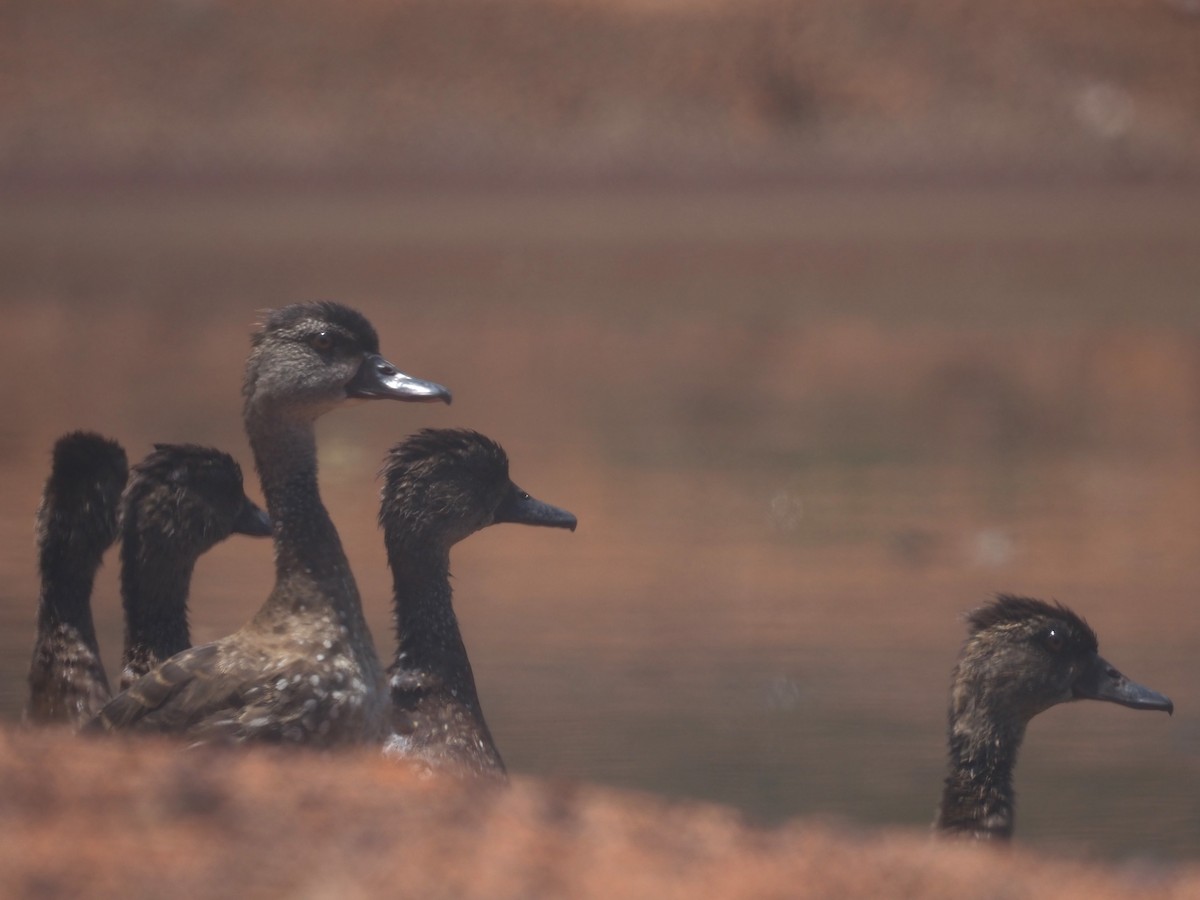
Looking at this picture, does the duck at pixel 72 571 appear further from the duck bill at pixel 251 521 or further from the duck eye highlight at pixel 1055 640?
the duck eye highlight at pixel 1055 640

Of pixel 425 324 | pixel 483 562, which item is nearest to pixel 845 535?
pixel 483 562

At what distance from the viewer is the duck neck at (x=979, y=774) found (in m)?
7.84

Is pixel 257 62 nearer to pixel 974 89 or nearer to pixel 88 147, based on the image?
pixel 88 147

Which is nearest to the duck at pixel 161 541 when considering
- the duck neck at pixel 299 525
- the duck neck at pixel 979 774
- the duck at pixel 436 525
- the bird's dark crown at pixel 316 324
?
the duck neck at pixel 299 525

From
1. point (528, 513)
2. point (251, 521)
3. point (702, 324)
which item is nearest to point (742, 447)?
point (702, 324)

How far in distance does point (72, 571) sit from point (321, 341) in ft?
4.27

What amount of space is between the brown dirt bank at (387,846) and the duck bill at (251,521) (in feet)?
7.51

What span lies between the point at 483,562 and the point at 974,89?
133 feet

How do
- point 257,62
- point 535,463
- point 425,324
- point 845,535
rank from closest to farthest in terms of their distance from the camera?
1. point 845,535
2. point 535,463
3. point 425,324
4. point 257,62

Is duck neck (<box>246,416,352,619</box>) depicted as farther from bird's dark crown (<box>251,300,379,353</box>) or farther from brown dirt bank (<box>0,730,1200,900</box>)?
brown dirt bank (<box>0,730,1200,900</box>)

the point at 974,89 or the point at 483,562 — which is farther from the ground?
the point at 974,89

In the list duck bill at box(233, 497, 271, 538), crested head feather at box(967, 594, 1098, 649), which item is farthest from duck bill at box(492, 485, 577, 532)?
crested head feather at box(967, 594, 1098, 649)

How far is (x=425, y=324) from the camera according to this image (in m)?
29.1

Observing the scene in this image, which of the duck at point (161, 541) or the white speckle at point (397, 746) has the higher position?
the duck at point (161, 541)
